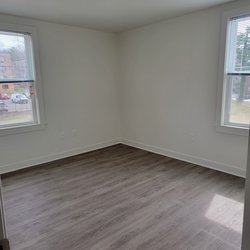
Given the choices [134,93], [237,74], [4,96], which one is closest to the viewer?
[237,74]

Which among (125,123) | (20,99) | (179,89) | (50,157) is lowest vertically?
(50,157)

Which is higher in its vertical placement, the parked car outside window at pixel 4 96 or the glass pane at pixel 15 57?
the glass pane at pixel 15 57

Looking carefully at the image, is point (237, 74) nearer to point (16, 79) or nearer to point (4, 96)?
point (16, 79)

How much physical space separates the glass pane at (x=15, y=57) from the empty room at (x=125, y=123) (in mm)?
15

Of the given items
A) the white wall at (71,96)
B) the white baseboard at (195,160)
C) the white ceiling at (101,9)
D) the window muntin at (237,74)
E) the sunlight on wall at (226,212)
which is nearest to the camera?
the sunlight on wall at (226,212)

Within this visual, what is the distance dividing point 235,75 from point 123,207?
2390 millimetres

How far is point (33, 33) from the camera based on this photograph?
3.62 meters

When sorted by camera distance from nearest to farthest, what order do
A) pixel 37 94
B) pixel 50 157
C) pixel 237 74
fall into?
pixel 237 74
pixel 37 94
pixel 50 157

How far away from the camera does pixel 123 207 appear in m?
2.55

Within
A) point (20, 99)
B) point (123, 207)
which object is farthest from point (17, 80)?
point (123, 207)

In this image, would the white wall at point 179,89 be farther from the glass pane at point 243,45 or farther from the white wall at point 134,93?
the glass pane at point 243,45

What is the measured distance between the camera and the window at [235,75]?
9.85ft

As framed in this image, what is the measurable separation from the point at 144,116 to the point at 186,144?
3.60 feet

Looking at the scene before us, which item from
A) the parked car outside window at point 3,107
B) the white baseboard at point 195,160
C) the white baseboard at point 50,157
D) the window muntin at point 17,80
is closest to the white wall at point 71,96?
the white baseboard at point 50,157
